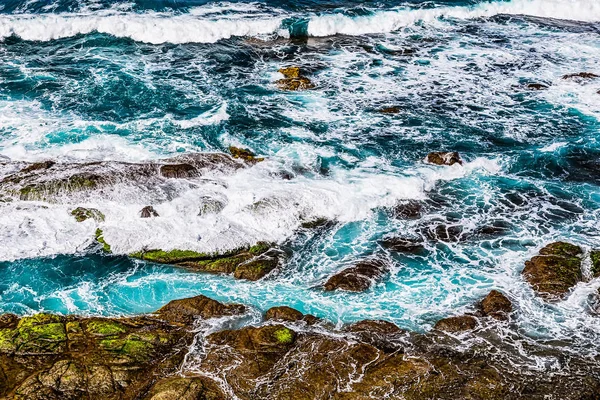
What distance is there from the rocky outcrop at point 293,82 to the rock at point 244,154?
24.0 ft

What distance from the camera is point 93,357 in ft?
35.9

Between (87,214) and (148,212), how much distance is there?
184 centimetres

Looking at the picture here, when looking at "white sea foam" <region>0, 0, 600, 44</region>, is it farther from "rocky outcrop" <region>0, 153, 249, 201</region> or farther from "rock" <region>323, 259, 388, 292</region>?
"rock" <region>323, 259, 388, 292</region>

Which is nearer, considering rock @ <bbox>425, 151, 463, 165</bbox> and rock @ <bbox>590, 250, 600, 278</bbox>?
rock @ <bbox>590, 250, 600, 278</bbox>

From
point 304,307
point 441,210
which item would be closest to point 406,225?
point 441,210

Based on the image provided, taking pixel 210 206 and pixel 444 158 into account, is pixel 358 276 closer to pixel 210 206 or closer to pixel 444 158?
pixel 210 206

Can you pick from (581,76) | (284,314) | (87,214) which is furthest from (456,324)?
(581,76)

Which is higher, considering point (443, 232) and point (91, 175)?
point (91, 175)

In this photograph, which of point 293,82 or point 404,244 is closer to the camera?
point 404,244

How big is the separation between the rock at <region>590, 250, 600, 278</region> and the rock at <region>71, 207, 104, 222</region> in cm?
1428

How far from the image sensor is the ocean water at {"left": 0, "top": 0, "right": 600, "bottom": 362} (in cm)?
1503

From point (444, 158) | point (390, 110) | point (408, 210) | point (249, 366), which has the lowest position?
point (408, 210)

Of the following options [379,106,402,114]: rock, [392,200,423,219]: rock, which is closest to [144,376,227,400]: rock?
[392,200,423,219]: rock

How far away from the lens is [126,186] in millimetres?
18094
